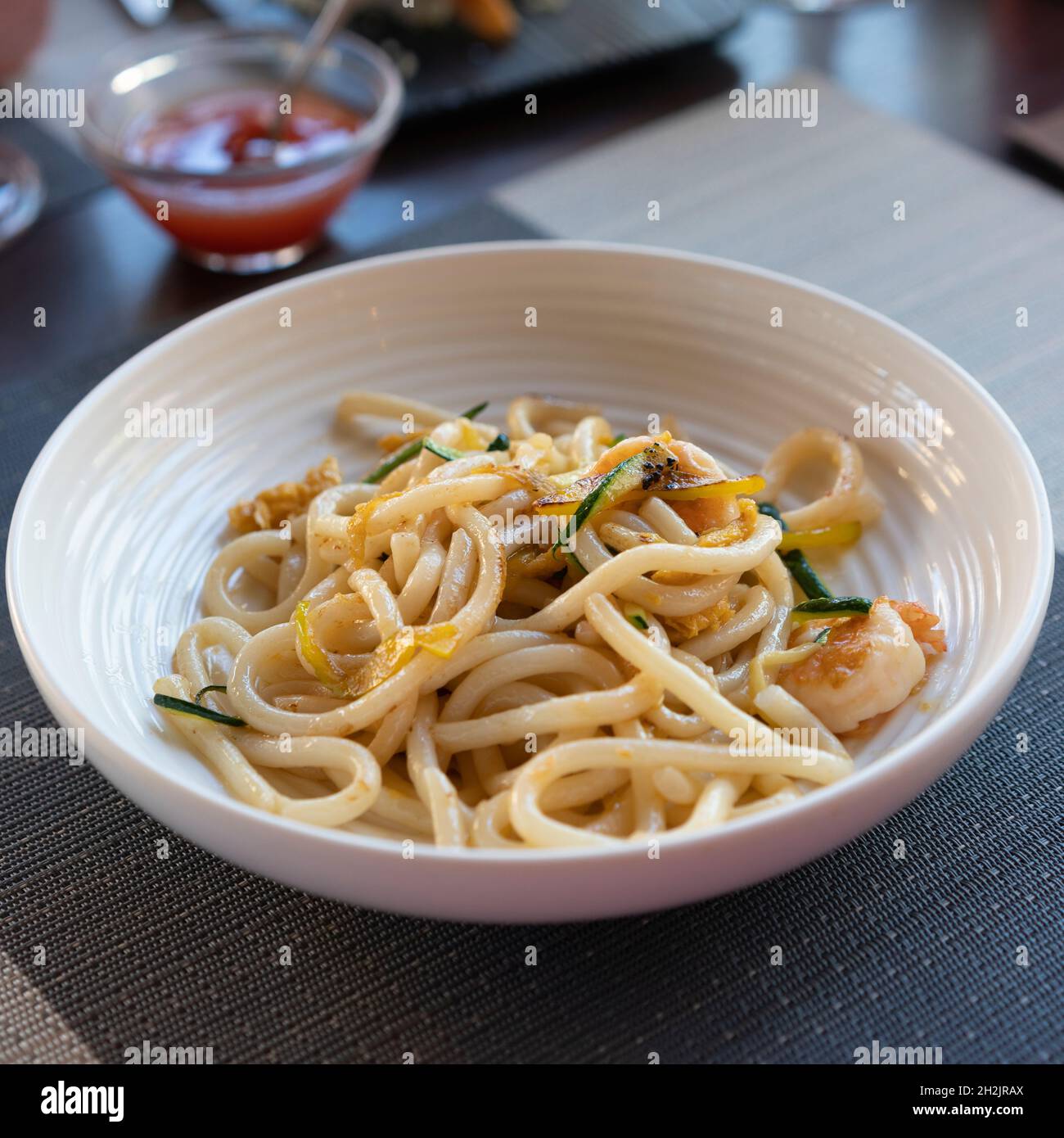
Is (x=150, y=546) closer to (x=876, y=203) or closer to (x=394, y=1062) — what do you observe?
(x=394, y=1062)

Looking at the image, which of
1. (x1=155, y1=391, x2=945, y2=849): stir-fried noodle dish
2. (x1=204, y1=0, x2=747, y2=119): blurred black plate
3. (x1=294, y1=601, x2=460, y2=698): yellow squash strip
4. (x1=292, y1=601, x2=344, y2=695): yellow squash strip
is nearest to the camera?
(x1=155, y1=391, x2=945, y2=849): stir-fried noodle dish

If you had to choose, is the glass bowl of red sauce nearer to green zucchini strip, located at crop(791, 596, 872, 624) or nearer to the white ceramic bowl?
the white ceramic bowl

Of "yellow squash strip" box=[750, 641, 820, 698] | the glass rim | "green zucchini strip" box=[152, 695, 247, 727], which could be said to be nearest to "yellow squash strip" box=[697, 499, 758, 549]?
"yellow squash strip" box=[750, 641, 820, 698]

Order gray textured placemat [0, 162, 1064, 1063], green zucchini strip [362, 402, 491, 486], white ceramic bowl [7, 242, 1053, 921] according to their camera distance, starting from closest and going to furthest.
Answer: white ceramic bowl [7, 242, 1053, 921] < gray textured placemat [0, 162, 1064, 1063] < green zucchini strip [362, 402, 491, 486]

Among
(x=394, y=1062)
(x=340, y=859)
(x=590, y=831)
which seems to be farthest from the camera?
(x=590, y=831)

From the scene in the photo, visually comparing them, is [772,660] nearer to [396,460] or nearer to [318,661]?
[318,661]

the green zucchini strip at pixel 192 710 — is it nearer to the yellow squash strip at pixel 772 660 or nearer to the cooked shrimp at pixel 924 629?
the yellow squash strip at pixel 772 660

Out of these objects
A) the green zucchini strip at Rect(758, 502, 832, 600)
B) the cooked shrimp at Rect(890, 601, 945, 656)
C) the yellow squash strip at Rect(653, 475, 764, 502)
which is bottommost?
the green zucchini strip at Rect(758, 502, 832, 600)

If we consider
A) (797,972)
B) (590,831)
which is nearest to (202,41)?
(590,831)

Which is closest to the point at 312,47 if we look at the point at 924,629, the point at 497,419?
the point at 497,419
